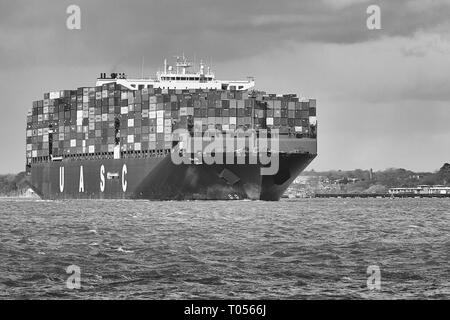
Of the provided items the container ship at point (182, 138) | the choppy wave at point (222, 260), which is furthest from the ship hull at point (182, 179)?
the choppy wave at point (222, 260)

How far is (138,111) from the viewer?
99.6 metres

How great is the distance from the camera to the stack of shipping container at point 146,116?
301ft

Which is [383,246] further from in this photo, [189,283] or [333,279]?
[189,283]

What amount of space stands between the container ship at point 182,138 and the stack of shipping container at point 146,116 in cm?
10

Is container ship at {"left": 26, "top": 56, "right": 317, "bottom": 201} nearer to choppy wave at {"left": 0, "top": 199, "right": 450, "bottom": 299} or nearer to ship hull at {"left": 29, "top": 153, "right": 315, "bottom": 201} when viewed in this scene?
ship hull at {"left": 29, "top": 153, "right": 315, "bottom": 201}

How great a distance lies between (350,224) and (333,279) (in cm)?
2985

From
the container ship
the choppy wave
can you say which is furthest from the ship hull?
the choppy wave

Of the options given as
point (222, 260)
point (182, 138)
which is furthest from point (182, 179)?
point (222, 260)

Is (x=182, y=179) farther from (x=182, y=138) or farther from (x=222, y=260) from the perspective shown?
(x=222, y=260)

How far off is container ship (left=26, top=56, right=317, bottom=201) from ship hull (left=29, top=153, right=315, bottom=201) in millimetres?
96

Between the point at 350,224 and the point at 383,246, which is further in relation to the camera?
the point at 350,224

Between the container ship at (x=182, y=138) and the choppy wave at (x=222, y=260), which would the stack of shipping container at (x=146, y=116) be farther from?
the choppy wave at (x=222, y=260)
